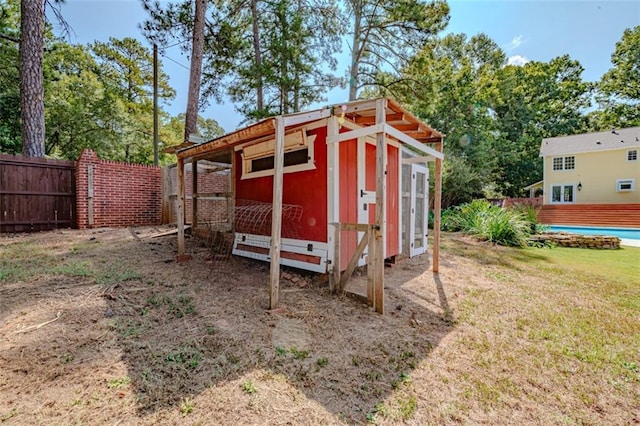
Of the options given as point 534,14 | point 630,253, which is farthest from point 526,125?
point 630,253

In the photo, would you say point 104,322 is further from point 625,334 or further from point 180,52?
point 180,52

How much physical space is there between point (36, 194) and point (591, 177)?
2545 centimetres

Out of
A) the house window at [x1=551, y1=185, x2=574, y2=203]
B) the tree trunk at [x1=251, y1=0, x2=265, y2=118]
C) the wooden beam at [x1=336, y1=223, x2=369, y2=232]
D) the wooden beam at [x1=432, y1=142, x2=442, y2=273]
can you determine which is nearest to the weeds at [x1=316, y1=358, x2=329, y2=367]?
the wooden beam at [x1=336, y1=223, x2=369, y2=232]

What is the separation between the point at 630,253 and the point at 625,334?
572 centimetres

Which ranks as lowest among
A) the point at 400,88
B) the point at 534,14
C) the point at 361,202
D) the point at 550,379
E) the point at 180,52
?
the point at 550,379

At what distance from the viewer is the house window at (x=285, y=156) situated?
13.0 feet

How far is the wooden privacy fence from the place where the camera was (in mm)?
6531

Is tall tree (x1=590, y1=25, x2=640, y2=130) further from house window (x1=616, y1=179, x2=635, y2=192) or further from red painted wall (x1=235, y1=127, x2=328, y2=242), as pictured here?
red painted wall (x1=235, y1=127, x2=328, y2=242)

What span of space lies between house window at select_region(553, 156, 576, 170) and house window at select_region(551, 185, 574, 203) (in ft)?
3.90

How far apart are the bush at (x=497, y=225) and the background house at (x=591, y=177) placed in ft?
25.6

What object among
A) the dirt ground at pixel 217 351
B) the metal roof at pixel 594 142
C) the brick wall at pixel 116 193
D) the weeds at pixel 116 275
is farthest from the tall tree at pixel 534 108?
the weeds at pixel 116 275

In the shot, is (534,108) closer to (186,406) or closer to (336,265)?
(336,265)

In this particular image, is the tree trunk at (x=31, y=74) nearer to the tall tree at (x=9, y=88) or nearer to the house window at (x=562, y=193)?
the tall tree at (x=9, y=88)

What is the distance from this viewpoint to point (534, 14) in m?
10.4
